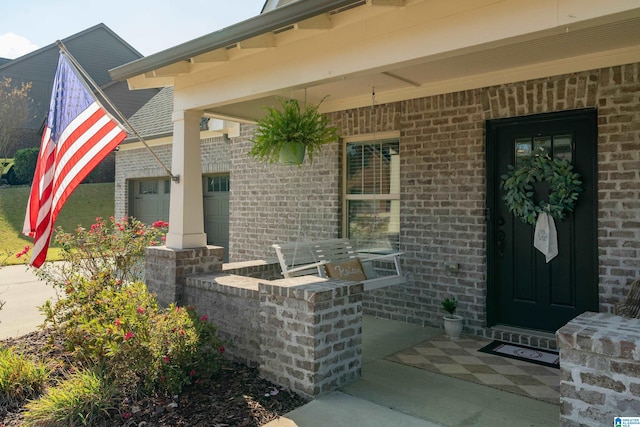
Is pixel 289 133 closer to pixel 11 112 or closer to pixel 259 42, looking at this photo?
pixel 259 42

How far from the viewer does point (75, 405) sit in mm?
3281

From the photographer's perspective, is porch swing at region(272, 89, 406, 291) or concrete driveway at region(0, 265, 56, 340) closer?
porch swing at region(272, 89, 406, 291)

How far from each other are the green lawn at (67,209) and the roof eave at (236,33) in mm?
12604

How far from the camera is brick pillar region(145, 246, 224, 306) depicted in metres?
5.04

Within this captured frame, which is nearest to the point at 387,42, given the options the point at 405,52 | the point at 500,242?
the point at 405,52

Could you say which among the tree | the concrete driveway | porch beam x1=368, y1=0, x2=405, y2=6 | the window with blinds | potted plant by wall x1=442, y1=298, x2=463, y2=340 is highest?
the tree

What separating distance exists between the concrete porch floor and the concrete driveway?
3.53m

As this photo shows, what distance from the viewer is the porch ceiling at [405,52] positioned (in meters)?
3.00

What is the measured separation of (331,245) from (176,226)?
189 centimetres

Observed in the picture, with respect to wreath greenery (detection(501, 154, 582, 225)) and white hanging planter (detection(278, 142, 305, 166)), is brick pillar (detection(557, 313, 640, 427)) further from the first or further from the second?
white hanging planter (detection(278, 142, 305, 166))

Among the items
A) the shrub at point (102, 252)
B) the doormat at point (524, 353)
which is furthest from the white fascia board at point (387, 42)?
the doormat at point (524, 353)

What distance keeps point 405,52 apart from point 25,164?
67.3 ft

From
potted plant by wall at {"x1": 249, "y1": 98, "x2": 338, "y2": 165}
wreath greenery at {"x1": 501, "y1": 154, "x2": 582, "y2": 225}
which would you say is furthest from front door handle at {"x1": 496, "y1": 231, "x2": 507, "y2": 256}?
potted plant by wall at {"x1": 249, "y1": 98, "x2": 338, "y2": 165}

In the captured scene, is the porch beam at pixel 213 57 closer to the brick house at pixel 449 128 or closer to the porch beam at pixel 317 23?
the brick house at pixel 449 128
